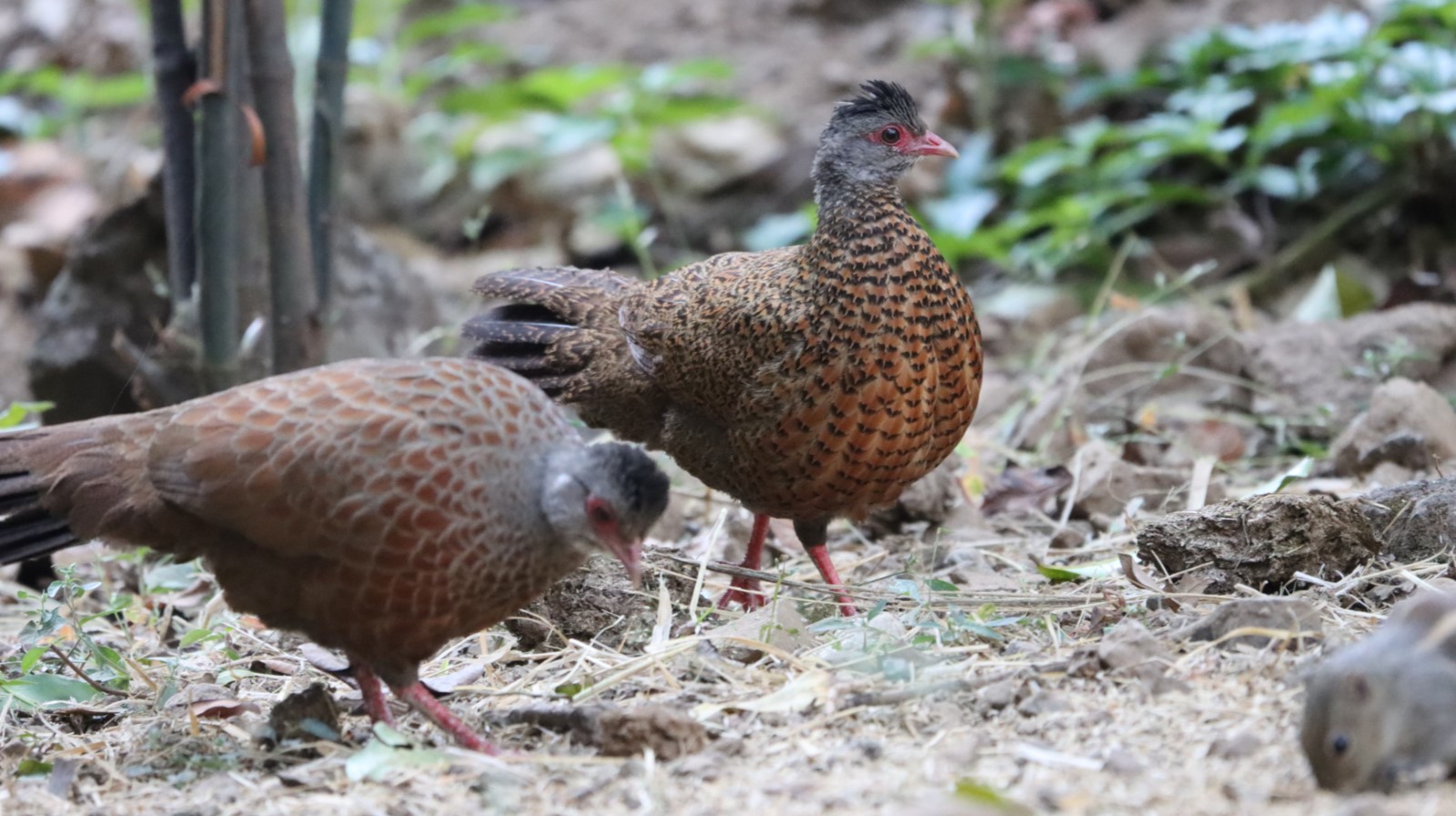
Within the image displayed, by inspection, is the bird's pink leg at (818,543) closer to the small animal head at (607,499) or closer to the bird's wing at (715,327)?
the bird's wing at (715,327)

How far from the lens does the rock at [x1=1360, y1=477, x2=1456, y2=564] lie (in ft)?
12.4

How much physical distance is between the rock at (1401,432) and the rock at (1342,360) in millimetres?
520

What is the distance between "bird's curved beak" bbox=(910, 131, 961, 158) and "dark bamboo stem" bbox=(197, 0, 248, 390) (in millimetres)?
2104

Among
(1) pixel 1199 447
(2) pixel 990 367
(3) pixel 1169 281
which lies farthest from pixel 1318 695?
(3) pixel 1169 281

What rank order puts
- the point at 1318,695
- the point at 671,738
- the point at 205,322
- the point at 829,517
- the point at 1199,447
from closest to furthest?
the point at 1318,695
the point at 671,738
the point at 829,517
the point at 205,322
the point at 1199,447

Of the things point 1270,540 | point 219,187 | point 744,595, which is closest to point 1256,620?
point 1270,540

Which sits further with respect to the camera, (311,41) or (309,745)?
(311,41)

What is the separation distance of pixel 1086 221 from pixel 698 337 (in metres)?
3.44

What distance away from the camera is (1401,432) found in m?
4.73

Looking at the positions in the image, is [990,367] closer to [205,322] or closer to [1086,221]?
[1086,221]

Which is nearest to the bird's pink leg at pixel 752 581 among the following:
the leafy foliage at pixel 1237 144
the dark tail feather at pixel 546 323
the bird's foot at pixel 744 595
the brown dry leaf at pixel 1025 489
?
the bird's foot at pixel 744 595

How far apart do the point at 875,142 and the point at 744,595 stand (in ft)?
4.31

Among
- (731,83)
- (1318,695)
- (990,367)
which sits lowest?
(990,367)

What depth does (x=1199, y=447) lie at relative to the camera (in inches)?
216
